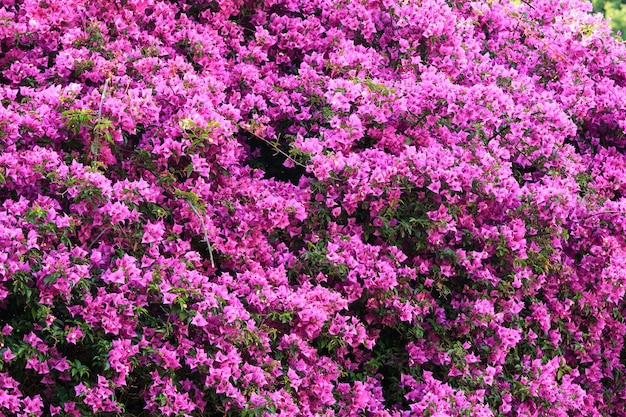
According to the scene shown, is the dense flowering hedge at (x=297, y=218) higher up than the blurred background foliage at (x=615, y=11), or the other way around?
the dense flowering hedge at (x=297, y=218)

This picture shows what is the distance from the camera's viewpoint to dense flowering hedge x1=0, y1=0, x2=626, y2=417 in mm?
3209

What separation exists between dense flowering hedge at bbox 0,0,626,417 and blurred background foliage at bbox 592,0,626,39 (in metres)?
26.3

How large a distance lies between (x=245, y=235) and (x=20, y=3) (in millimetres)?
1586

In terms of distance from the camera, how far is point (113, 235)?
3.40 meters

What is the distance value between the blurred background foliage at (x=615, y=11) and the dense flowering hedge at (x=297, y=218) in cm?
2635

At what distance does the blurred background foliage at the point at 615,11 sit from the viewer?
98.3ft

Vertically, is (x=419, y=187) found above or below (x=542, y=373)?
above

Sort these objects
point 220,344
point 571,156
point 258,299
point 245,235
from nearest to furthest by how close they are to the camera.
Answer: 1. point 220,344
2. point 258,299
3. point 245,235
4. point 571,156

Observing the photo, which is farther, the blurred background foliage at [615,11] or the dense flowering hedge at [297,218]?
the blurred background foliage at [615,11]

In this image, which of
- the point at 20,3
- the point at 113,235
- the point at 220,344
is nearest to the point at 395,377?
the point at 220,344

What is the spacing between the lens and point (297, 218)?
3.95 meters

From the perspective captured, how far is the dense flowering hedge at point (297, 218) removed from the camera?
3.21m

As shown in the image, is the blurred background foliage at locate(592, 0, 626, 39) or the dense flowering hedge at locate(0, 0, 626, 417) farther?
the blurred background foliage at locate(592, 0, 626, 39)

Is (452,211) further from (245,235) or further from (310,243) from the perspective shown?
(245,235)
